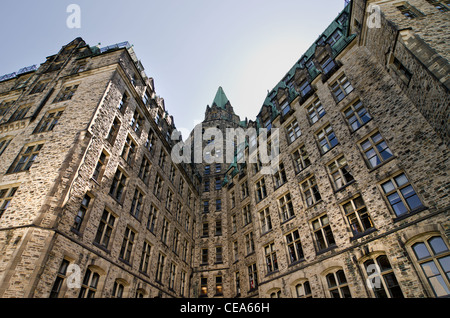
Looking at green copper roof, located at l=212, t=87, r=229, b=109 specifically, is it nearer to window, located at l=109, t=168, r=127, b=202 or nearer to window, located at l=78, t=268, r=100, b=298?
window, located at l=109, t=168, r=127, b=202

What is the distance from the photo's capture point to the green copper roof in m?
54.4

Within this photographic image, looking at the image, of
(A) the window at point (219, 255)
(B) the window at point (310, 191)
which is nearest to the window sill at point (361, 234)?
(B) the window at point (310, 191)

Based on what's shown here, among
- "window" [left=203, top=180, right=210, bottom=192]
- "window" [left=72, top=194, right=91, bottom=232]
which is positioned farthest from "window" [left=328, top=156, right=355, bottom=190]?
"window" [left=203, top=180, right=210, bottom=192]

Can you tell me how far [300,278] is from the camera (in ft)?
52.5

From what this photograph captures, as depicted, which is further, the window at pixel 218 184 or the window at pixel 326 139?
the window at pixel 218 184

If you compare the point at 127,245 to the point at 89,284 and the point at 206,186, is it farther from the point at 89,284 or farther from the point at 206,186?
the point at 206,186

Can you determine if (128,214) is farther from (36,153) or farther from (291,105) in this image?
(291,105)

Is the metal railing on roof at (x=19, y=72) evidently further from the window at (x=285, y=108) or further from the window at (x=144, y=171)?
the window at (x=285, y=108)

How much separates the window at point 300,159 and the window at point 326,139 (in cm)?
138

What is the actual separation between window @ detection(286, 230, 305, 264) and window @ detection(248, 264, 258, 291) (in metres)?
5.18

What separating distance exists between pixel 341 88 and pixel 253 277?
1614 cm

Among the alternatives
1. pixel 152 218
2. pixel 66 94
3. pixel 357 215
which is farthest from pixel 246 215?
pixel 66 94

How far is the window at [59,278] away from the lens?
11.5 metres

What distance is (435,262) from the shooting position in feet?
35.3
